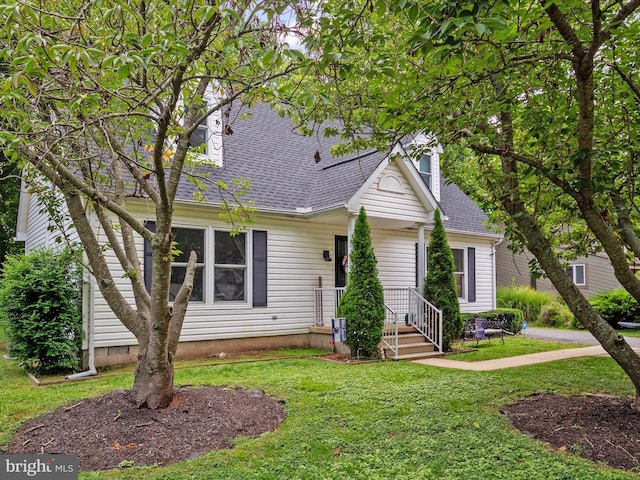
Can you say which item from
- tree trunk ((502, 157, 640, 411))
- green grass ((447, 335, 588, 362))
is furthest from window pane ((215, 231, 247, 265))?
tree trunk ((502, 157, 640, 411))

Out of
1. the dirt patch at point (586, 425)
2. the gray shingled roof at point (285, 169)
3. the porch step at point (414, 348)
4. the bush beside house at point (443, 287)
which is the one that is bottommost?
the porch step at point (414, 348)

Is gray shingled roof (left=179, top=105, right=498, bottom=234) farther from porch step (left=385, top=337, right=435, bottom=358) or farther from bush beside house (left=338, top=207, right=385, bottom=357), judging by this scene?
porch step (left=385, top=337, right=435, bottom=358)

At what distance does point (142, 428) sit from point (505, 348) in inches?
350

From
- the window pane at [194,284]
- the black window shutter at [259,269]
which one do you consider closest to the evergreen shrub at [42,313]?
the window pane at [194,284]

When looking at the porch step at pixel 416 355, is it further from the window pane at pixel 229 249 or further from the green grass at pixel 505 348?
the window pane at pixel 229 249

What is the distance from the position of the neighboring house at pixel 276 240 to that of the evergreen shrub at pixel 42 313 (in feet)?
1.38

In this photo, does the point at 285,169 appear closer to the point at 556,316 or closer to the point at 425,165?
the point at 425,165

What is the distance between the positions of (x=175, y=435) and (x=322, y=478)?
5.43ft

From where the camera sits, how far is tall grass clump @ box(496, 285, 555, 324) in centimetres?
1794

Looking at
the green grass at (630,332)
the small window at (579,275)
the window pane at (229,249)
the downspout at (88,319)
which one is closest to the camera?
the downspout at (88,319)

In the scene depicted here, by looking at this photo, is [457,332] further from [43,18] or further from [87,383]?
[43,18]

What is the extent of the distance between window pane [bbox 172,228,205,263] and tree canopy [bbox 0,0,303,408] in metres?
3.15

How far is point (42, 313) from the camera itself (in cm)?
750

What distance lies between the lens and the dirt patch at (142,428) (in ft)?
13.2
